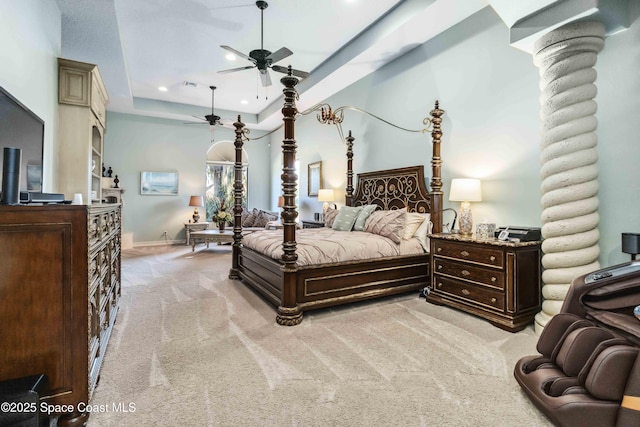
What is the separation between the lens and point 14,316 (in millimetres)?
1406

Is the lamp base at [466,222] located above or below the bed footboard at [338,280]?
above

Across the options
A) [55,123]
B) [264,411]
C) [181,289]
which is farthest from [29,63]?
[264,411]

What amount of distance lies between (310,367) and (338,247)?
4.55ft

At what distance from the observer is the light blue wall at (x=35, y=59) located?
7.59ft

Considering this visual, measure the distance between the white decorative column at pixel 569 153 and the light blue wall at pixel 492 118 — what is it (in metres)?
Result: 0.27

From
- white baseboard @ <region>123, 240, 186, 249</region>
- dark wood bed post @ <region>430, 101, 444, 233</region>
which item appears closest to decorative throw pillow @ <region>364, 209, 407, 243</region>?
dark wood bed post @ <region>430, 101, 444, 233</region>

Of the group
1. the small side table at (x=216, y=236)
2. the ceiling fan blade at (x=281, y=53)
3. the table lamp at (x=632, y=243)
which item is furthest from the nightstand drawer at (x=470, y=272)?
the small side table at (x=216, y=236)

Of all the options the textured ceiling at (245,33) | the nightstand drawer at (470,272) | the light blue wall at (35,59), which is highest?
the textured ceiling at (245,33)

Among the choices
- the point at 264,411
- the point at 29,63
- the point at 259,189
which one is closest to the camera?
the point at 264,411

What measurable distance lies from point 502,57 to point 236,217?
374 cm

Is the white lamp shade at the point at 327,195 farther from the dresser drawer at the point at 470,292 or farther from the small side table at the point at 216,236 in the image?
the dresser drawer at the point at 470,292

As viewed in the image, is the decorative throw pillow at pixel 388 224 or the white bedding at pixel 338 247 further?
the decorative throw pillow at pixel 388 224

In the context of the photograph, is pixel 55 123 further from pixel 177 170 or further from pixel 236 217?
pixel 177 170

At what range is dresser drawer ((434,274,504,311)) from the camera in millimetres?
2859
